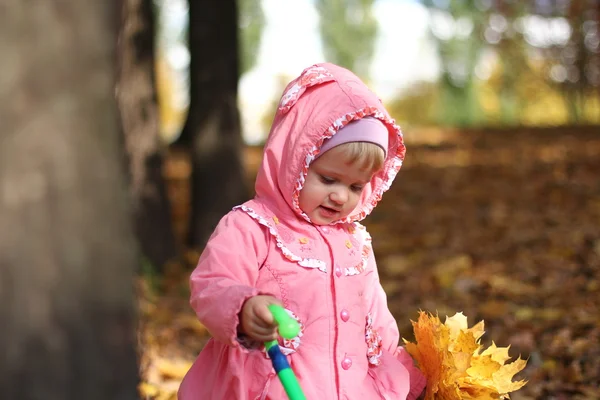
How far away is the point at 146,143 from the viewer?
6562 mm

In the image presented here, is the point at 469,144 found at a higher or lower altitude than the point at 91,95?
lower

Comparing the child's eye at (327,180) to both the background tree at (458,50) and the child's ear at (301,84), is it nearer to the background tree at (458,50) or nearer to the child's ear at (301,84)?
the child's ear at (301,84)

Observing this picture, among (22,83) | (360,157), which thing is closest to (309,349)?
(360,157)

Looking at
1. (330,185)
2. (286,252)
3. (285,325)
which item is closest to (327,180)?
(330,185)

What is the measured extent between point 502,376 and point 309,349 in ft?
2.21

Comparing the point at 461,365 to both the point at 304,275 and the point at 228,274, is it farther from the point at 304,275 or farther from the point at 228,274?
the point at 228,274

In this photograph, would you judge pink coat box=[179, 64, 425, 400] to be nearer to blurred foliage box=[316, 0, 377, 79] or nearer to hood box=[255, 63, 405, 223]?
hood box=[255, 63, 405, 223]

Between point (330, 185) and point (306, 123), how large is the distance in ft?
0.68

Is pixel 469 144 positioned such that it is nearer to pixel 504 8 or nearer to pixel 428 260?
pixel 428 260

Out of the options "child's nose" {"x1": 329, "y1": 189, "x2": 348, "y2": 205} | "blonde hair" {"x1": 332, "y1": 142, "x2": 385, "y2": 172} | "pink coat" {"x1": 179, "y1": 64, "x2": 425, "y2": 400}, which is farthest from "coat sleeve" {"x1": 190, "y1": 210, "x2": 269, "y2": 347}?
"blonde hair" {"x1": 332, "y1": 142, "x2": 385, "y2": 172}

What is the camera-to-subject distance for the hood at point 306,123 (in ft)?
8.27

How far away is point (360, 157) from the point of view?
2.51 metres

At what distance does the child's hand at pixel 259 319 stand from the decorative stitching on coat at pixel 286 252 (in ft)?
1.10

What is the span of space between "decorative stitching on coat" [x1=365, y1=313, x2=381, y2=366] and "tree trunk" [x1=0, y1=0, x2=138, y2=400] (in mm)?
867
